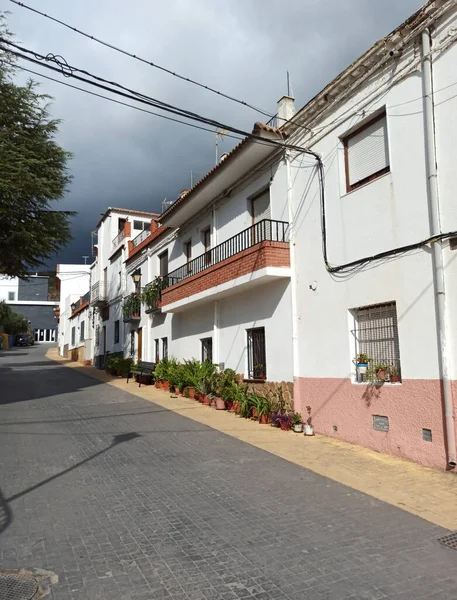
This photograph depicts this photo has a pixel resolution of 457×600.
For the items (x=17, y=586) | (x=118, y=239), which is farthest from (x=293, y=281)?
(x=118, y=239)

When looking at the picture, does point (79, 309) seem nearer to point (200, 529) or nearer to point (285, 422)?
point (285, 422)

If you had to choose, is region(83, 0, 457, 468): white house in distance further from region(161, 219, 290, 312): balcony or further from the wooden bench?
the wooden bench

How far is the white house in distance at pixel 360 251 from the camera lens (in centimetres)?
673

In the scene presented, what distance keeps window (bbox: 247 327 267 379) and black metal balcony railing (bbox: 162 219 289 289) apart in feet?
6.73

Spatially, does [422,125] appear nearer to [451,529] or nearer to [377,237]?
[377,237]

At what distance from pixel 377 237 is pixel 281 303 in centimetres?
317

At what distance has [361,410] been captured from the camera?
7922 mm

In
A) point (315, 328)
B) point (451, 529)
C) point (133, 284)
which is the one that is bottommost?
point (451, 529)

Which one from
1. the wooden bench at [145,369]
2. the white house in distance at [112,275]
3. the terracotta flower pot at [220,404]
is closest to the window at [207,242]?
the terracotta flower pot at [220,404]

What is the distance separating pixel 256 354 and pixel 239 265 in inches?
90.8

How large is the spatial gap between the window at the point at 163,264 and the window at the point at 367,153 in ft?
36.3

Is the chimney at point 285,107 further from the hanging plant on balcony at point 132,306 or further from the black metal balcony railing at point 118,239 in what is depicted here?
the black metal balcony railing at point 118,239

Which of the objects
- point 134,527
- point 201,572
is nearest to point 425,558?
A: point 201,572

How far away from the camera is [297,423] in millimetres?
9344
